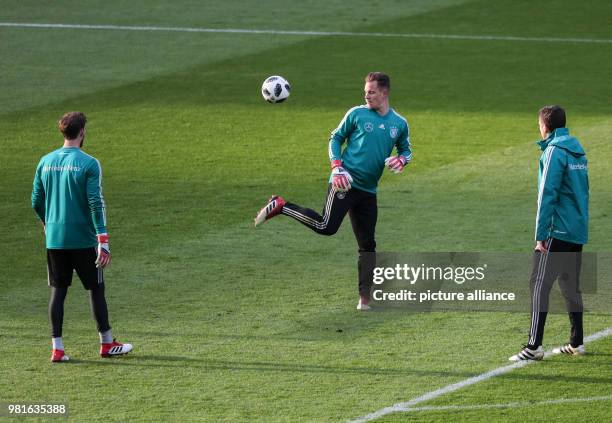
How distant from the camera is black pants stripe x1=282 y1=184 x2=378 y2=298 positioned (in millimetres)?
11117

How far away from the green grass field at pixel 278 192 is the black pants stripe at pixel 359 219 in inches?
16.5

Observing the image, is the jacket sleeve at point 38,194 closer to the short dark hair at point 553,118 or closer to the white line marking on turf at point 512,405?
the white line marking on turf at point 512,405

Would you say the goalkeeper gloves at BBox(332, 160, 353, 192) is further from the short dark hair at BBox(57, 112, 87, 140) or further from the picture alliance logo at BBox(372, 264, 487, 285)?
the short dark hair at BBox(57, 112, 87, 140)

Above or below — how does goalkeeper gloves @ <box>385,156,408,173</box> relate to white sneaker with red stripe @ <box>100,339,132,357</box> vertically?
above

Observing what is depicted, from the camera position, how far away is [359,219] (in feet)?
Answer: 36.8

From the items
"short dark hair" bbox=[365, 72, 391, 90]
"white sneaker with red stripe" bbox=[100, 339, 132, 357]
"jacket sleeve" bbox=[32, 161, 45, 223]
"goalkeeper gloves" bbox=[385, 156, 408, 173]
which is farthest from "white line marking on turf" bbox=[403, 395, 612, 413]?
"jacket sleeve" bbox=[32, 161, 45, 223]

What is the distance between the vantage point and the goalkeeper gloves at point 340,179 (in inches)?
426

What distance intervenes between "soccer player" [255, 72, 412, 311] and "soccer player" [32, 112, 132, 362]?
2306mm

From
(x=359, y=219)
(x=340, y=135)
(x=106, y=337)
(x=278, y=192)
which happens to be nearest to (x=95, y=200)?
(x=106, y=337)

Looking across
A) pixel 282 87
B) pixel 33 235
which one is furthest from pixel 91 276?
pixel 282 87

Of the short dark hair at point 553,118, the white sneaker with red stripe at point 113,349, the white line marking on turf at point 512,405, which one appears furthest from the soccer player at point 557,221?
the white sneaker with red stripe at point 113,349

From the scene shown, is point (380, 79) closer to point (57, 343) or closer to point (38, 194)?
point (38, 194)

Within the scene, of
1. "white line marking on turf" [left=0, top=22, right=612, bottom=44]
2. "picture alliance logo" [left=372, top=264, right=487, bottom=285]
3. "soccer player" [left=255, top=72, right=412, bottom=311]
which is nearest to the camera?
"soccer player" [left=255, top=72, right=412, bottom=311]

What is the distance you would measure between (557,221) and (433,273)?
2.98 m
